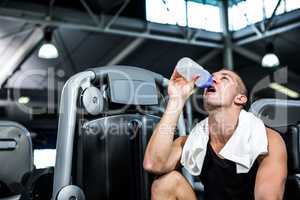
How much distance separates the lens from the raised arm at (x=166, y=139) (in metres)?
1.42

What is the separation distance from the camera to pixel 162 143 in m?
1.42

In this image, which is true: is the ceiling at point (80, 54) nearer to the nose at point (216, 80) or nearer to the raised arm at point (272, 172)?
the nose at point (216, 80)

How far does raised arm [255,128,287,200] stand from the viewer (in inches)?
48.6

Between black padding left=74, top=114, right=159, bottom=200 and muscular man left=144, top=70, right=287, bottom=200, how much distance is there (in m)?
0.15

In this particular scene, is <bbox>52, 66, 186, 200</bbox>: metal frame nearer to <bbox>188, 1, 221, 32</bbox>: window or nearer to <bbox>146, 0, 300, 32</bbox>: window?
<bbox>146, 0, 300, 32</bbox>: window

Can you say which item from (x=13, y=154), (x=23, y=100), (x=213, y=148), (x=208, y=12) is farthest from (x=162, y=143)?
(x=23, y=100)

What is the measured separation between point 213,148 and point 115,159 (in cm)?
40

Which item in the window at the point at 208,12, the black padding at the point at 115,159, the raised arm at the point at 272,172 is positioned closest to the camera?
the raised arm at the point at 272,172

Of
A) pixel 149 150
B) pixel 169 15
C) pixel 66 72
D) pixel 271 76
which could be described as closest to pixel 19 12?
pixel 66 72

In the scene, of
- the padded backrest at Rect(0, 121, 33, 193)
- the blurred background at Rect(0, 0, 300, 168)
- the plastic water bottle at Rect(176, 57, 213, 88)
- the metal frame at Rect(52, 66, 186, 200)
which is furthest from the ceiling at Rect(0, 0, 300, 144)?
the plastic water bottle at Rect(176, 57, 213, 88)

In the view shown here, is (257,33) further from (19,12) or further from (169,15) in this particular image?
(19,12)

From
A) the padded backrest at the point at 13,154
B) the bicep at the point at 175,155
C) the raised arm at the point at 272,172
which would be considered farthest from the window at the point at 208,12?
the raised arm at the point at 272,172

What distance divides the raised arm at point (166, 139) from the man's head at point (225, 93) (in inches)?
3.2

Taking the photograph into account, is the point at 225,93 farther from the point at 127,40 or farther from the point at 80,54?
the point at 80,54
